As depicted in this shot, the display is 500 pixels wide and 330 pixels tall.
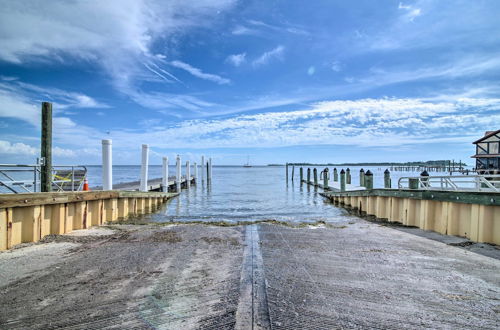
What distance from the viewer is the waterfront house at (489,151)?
4184 cm

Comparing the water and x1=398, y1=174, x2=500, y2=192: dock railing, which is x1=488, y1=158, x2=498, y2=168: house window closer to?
the water

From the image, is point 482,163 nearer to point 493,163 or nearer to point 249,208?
point 493,163

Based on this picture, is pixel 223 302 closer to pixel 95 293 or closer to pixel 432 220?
pixel 95 293

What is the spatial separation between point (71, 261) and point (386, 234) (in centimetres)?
640

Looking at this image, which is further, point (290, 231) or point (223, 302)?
point (290, 231)

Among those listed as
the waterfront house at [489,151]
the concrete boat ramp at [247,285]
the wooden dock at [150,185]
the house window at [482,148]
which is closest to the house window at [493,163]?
the waterfront house at [489,151]

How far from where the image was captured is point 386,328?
93.5 inches

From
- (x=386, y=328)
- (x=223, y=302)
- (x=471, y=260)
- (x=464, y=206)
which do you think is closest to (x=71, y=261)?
(x=223, y=302)

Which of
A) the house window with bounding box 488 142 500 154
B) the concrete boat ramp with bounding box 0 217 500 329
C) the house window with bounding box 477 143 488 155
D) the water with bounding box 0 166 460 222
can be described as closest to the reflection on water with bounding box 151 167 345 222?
the water with bounding box 0 166 460 222

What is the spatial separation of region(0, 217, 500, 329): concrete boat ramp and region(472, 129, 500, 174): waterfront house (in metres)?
48.5

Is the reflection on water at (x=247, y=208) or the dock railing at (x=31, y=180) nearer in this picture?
the dock railing at (x=31, y=180)

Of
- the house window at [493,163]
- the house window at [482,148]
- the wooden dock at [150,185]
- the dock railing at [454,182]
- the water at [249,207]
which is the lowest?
the water at [249,207]

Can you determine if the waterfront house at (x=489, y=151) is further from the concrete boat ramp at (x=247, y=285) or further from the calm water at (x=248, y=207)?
the concrete boat ramp at (x=247, y=285)

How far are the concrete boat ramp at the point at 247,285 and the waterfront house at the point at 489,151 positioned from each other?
48.5 m
